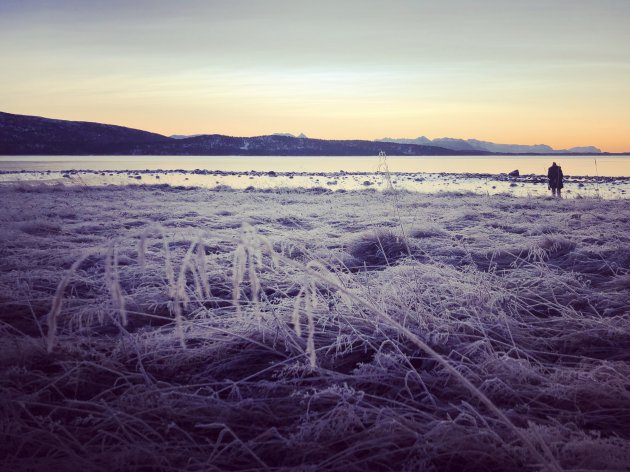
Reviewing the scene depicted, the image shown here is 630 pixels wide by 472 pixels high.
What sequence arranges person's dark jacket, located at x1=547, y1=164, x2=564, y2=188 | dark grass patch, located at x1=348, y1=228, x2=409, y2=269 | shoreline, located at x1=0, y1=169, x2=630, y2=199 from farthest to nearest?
shoreline, located at x1=0, y1=169, x2=630, y2=199 < person's dark jacket, located at x1=547, y1=164, x2=564, y2=188 < dark grass patch, located at x1=348, y1=228, x2=409, y2=269

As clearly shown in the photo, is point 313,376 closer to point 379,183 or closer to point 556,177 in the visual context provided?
point 556,177

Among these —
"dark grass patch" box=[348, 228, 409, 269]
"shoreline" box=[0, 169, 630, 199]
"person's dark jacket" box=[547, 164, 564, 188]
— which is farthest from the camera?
"shoreline" box=[0, 169, 630, 199]

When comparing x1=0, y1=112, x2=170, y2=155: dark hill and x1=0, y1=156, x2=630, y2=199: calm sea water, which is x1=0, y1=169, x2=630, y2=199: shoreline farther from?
x1=0, y1=112, x2=170, y2=155: dark hill

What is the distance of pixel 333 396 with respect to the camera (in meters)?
2.16

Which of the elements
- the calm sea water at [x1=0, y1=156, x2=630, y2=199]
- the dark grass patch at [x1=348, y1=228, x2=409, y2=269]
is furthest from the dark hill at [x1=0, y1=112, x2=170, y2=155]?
the dark grass patch at [x1=348, y1=228, x2=409, y2=269]

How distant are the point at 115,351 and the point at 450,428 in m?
1.93

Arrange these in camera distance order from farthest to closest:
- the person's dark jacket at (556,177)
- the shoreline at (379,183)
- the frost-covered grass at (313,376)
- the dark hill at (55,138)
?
the dark hill at (55,138) → the shoreline at (379,183) → the person's dark jacket at (556,177) → the frost-covered grass at (313,376)

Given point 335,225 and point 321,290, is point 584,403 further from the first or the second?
point 335,225

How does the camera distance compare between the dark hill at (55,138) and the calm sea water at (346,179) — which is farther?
the dark hill at (55,138)

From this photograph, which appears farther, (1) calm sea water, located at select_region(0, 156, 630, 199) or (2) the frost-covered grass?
(1) calm sea water, located at select_region(0, 156, 630, 199)

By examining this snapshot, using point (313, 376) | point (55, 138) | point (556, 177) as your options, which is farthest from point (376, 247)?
point (55, 138)

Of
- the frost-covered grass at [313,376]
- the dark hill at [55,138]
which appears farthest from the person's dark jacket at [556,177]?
the dark hill at [55,138]

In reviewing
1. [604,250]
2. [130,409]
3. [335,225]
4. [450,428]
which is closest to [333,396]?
[450,428]

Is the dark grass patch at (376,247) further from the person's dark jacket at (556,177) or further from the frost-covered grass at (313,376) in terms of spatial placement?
the person's dark jacket at (556,177)
